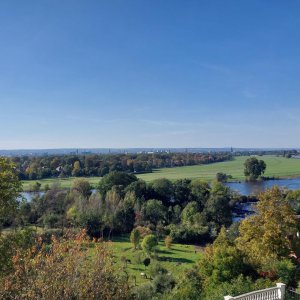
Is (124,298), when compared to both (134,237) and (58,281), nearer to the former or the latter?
(58,281)

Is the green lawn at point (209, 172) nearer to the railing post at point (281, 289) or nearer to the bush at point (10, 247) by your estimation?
the railing post at point (281, 289)

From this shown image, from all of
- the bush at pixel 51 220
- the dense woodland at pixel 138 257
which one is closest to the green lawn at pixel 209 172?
the bush at pixel 51 220

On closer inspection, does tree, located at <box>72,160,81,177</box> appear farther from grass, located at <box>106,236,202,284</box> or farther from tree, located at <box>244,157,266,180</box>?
grass, located at <box>106,236,202,284</box>

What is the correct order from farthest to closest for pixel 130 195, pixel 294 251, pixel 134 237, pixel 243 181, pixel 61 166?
pixel 61 166, pixel 243 181, pixel 130 195, pixel 134 237, pixel 294 251

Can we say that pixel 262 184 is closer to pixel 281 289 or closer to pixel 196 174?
pixel 196 174

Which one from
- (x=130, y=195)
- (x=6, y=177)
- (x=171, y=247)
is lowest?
(x=171, y=247)

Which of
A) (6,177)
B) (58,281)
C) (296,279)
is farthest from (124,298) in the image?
(296,279)

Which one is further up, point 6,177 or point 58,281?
point 6,177

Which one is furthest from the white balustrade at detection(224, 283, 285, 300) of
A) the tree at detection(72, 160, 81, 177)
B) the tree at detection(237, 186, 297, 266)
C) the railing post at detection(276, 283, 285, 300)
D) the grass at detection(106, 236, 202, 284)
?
the tree at detection(72, 160, 81, 177)
